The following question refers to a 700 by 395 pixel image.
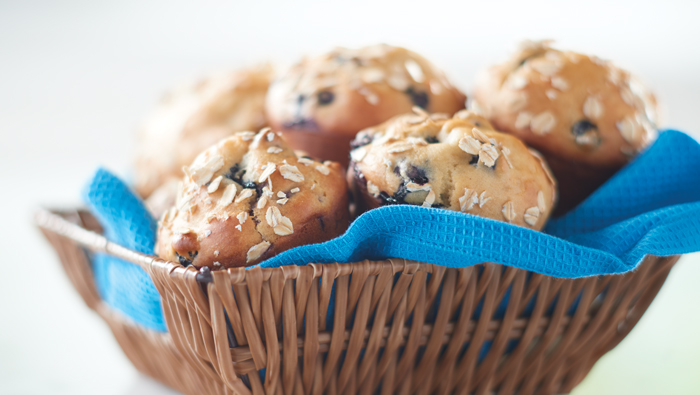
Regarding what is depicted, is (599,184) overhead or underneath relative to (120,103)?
overhead

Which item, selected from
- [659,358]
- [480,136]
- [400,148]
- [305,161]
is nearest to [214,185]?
[305,161]

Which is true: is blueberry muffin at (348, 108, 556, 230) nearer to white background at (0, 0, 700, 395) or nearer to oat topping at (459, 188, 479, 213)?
oat topping at (459, 188, 479, 213)

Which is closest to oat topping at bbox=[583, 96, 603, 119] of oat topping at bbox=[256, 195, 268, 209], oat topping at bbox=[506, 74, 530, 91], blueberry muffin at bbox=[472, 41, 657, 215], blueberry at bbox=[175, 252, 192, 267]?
blueberry muffin at bbox=[472, 41, 657, 215]

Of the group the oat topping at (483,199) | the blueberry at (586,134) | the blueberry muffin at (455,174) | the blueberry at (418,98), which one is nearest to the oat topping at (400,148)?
the blueberry muffin at (455,174)

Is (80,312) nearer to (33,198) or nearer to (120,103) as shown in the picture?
(33,198)

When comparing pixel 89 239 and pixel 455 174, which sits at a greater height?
pixel 455 174

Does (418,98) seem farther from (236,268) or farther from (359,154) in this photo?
(236,268)

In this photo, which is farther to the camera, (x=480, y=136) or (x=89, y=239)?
(x=89, y=239)

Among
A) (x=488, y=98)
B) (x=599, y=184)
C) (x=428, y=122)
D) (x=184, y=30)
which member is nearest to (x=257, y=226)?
(x=428, y=122)
